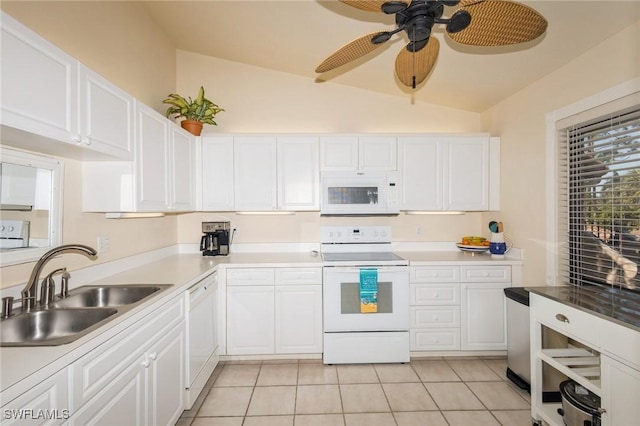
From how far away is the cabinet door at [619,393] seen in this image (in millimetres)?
1323

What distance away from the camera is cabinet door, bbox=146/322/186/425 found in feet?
5.23

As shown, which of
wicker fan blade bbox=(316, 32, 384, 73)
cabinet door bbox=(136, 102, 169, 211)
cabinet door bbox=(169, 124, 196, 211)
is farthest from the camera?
cabinet door bbox=(169, 124, 196, 211)

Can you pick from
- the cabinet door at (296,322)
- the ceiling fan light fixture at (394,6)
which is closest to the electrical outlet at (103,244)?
the cabinet door at (296,322)

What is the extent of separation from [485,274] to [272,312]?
205 centimetres

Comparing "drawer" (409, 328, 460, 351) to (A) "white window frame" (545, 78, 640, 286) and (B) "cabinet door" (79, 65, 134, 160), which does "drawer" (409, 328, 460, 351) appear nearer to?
(A) "white window frame" (545, 78, 640, 286)

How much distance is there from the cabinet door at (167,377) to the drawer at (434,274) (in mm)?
2018

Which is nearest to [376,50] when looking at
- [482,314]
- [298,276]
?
[298,276]

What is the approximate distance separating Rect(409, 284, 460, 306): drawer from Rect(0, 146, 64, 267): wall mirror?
108 inches

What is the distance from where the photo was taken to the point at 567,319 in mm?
1693

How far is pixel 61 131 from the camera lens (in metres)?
1.33

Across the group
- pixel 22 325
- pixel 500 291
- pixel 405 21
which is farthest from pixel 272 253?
pixel 405 21

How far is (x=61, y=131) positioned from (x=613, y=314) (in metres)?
2.77

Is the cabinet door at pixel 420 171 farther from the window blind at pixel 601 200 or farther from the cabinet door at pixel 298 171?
the window blind at pixel 601 200

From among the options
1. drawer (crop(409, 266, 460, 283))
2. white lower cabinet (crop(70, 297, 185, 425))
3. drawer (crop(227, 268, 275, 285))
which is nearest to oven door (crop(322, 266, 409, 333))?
drawer (crop(409, 266, 460, 283))
